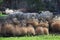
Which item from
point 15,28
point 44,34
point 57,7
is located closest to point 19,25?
point 15,28

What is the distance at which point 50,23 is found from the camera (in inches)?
782

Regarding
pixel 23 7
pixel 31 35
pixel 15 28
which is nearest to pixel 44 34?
pixel 31 35

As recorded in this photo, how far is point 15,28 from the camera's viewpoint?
1769 cm

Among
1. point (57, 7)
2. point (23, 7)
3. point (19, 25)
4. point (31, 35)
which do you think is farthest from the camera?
point (23, 7)

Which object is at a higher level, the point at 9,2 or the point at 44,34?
the point at 9,2

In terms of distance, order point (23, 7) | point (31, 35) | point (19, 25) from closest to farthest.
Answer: point (31, 35)
point (19, 25)
point (23, 7)

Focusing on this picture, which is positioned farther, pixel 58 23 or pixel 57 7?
pixel 57 7

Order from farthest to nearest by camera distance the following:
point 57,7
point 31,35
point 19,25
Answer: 1. point 57,7
2. point 19,25
3. point 31,35

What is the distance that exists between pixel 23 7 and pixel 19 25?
2747 cm

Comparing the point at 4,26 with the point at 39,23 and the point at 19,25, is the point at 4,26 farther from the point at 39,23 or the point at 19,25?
the point at 39,23

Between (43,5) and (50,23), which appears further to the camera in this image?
(43,5)

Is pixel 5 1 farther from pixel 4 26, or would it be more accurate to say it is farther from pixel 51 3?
pixel 4 26

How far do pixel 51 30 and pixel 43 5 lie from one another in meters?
24.4

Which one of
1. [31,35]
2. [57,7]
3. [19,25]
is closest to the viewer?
[31,35]
